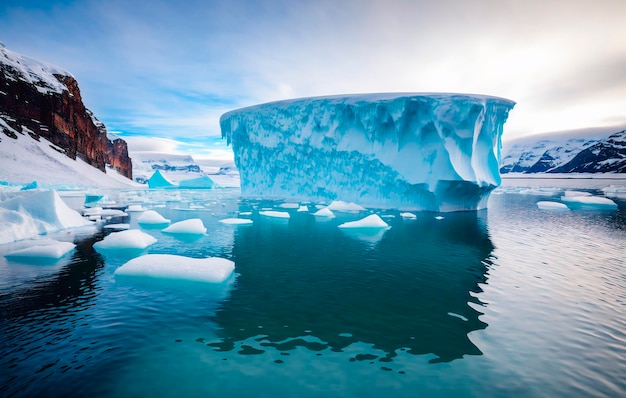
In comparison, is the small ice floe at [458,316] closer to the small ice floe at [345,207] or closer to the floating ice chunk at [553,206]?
the small ice floe at [345,207]

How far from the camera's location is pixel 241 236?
33.4ft

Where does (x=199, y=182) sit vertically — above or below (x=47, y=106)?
below

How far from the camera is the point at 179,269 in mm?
5625

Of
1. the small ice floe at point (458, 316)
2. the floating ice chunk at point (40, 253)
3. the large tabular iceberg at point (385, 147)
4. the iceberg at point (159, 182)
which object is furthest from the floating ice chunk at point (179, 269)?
the iceberg at point (159, 182)

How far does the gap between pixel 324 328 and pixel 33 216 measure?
10.5 meters

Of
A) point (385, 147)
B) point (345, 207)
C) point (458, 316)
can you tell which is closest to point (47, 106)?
point (345, 207)

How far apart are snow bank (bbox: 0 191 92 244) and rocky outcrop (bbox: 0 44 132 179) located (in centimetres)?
3572

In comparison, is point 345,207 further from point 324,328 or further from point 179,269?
point 324,328

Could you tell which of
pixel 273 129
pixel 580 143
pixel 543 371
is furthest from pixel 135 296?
pixel 580 143

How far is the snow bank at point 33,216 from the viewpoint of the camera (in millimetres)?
9023

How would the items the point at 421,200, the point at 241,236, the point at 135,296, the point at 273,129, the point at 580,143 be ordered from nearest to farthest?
the point at 135,296 < the point at 241,236 < the point at 421,200 < the point at 273,129 < the point at 580,143

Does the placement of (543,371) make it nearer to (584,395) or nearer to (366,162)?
(584,395)

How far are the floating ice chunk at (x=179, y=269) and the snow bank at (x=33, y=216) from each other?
5.45 meters

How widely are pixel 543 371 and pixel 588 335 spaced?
51.7 inches
